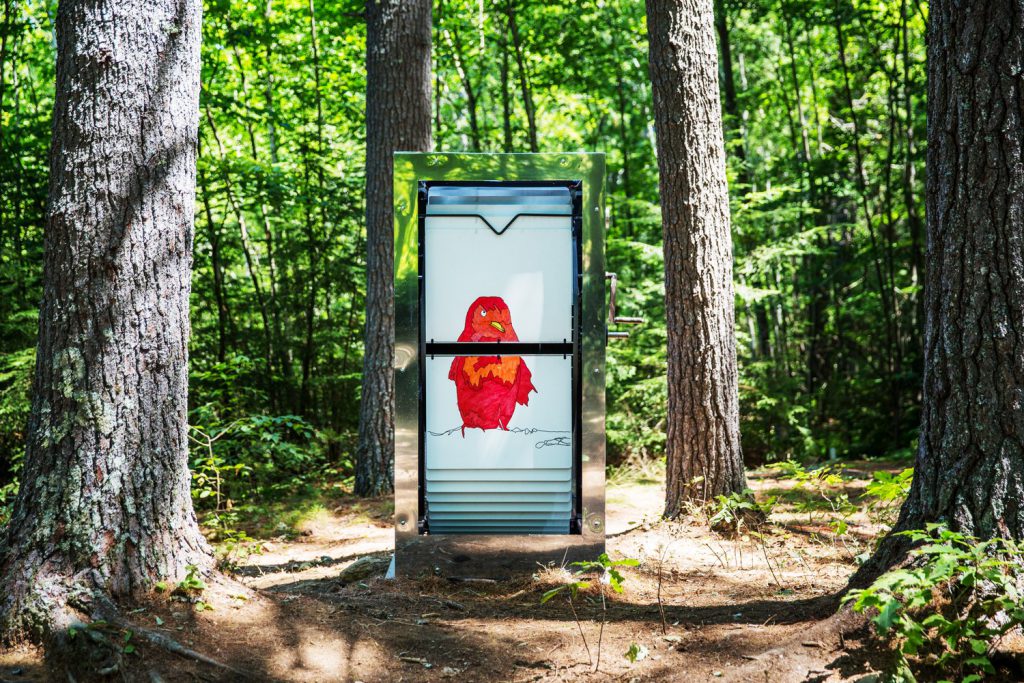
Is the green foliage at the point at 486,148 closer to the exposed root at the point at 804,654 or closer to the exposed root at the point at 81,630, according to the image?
the exposed root at the point at 81,630

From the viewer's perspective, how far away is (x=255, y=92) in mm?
15211

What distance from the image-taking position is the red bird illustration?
4.62 meters

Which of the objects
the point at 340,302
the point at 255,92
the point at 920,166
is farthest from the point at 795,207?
the point at 255,92

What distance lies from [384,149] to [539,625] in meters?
5.78

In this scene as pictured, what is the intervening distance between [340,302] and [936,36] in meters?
10.6

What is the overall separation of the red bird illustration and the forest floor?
99 centimetres

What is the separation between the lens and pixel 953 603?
2.91 m

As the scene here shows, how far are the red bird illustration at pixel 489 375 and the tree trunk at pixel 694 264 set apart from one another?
1922 mm

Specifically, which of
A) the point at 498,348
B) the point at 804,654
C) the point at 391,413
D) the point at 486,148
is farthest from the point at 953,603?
the point at 486,148

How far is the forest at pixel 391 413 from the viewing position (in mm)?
3035

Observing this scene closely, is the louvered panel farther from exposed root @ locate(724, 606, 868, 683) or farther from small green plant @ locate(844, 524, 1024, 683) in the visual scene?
small green plant @ locate(844, 524, 1024, 683)

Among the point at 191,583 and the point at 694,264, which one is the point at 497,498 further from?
the point at 694,264

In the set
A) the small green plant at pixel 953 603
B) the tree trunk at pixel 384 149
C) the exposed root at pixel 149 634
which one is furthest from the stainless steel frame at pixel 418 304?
the tree trunk at pixel 384 149

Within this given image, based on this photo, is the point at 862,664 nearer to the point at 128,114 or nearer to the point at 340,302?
the point at 128,114
